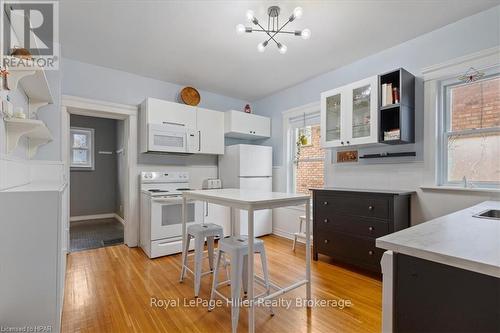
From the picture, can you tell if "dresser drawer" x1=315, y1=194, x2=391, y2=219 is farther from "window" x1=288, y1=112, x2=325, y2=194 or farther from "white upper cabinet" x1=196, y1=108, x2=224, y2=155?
"white upper cabinet" x1=196, y1=108, x2=224, y2=155

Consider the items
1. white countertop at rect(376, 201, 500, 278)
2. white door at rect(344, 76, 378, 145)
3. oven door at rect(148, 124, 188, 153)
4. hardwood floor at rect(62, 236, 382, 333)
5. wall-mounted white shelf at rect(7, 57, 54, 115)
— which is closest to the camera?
white countertop at rect(376, 201, 500, 278)

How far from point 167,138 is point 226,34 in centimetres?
166

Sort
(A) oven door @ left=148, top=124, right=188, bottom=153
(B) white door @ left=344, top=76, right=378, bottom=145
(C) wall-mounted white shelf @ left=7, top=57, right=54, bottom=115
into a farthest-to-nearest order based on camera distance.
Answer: (A) oven door @ left=148, top=124, right=188, bottom=153 < (B) white door @ left=344, top=76, right=378, bottom=145 < (C) wall-mounted white shelf @ left=7, top=57, right=54, bottom=115

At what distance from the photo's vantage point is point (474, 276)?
2.56 feet

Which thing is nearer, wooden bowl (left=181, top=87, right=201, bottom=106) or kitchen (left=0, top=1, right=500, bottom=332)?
kitchen (left=0, top=1, right=500, bottom=332)

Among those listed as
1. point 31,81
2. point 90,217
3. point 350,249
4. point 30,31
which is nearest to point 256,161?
point 350,249

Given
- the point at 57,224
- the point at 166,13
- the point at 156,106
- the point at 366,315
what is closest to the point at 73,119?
the point at 156,106

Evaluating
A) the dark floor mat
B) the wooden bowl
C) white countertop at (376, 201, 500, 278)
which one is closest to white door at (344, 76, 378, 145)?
white countertop at (376, 201, 500, 278)

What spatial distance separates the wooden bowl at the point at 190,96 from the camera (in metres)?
3.94

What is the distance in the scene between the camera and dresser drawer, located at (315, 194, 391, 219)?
251 cm

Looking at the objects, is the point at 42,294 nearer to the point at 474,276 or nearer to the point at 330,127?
the point at 474,276

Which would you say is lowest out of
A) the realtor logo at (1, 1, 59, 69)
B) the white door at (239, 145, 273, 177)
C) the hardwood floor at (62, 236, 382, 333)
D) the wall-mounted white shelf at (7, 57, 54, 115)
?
the hardwood floor at (62, 236, 382, 333)

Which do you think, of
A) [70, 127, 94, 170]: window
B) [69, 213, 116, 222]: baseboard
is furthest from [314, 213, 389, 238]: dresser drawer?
[70, 127, 94, 170]: window

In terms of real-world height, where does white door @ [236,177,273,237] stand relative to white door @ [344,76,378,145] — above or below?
below
